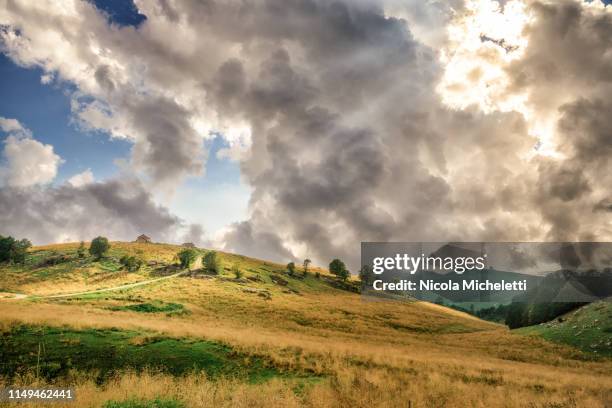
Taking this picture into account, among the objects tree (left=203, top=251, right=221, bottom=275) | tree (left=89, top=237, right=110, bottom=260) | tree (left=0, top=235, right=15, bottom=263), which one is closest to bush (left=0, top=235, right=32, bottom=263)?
tree (left=0, top=235, right=15, bottom=263)

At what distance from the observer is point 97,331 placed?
24.1m

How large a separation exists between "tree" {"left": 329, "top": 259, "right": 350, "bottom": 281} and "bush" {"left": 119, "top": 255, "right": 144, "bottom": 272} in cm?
8007

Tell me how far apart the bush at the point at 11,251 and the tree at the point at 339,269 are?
105948mm

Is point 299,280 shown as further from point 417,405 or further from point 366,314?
point 417,405

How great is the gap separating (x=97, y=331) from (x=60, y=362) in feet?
24.9

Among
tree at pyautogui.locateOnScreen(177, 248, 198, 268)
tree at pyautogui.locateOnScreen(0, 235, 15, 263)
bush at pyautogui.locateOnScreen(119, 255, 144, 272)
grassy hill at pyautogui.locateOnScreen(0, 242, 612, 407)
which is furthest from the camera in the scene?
tree at pyautogui.locateOnScreen(177, 248, 198, 268)

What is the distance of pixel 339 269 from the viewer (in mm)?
146000

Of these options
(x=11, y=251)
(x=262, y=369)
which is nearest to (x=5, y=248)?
(x=11, y=251)

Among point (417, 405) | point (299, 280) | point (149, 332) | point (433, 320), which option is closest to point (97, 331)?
point (149, 332)

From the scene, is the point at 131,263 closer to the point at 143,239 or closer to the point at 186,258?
the point at 186,258

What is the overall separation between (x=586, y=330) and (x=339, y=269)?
107031 mm

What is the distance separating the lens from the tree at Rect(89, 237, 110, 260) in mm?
95188

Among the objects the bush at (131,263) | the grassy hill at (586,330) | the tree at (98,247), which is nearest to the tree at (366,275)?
the bush at (131,263)

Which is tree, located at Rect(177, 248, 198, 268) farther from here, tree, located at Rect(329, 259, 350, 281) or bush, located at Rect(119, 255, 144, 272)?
tree, located at Rect(329, 259, 350, 281)
